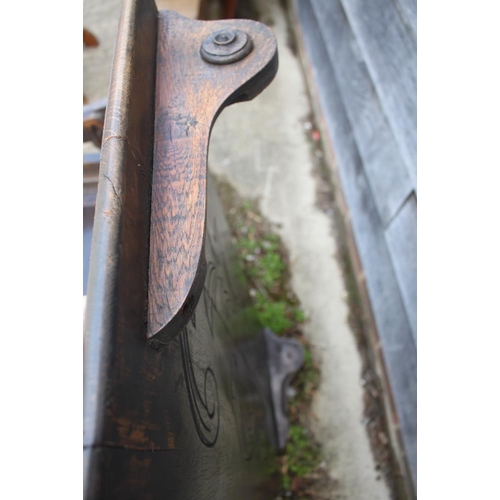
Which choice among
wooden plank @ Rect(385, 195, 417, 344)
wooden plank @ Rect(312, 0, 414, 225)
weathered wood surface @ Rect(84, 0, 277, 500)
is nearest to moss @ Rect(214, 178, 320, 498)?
wooden plank @ Rect(385, 195, 417, 344)

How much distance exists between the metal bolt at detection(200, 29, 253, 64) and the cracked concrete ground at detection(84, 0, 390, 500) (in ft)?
6.00

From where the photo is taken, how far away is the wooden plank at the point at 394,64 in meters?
1.29

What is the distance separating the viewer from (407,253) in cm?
163

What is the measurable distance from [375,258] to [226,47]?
1611 millimetres

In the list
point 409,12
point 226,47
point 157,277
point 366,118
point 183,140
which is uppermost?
point 366,118

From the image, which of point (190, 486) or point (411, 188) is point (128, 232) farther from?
point (411, 188)

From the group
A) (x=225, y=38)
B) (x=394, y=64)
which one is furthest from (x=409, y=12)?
(x=225, y=38)

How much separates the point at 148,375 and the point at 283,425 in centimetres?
161

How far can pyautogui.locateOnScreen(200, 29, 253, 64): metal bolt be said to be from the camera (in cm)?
71

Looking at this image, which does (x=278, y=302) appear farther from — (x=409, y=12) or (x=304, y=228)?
(x=409, y=12)

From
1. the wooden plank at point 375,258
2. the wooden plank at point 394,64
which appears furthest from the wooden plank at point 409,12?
the wooden plank at point 375,258

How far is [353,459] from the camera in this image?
204 centimetres

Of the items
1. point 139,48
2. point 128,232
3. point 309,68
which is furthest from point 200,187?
point 309,68

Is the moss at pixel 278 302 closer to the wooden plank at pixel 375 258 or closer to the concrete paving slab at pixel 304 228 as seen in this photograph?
the concrete paving slab at pixel 304 228
